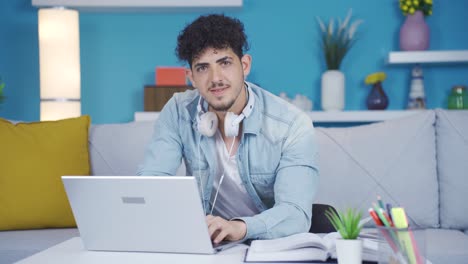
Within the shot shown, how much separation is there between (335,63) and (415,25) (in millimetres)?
486

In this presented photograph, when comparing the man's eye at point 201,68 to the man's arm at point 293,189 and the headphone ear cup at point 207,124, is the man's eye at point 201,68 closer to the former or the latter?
the headphone ear cup at point 207,124

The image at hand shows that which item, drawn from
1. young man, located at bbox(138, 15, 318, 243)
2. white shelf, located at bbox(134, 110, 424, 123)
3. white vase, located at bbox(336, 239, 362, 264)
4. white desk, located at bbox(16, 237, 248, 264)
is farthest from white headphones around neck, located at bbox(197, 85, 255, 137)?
white shelf, located at bbox(134, 110, 424, 123)

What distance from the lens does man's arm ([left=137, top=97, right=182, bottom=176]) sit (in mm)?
1755

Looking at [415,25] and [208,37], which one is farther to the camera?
[415,25]

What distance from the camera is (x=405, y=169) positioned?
2330mm

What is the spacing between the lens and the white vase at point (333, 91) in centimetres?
334

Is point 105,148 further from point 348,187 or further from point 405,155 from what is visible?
point 405,155

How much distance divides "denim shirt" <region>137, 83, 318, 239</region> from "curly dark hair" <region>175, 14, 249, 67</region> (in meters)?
0.19

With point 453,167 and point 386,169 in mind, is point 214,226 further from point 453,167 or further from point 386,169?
point 453,167

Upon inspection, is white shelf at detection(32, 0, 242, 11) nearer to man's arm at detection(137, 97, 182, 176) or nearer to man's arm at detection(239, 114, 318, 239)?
man's arm at detection(137, 97, 182, 176)


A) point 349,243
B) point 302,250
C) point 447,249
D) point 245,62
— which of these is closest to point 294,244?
point 302,250

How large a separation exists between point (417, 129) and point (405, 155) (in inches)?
4.7

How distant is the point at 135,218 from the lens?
116 centimetres

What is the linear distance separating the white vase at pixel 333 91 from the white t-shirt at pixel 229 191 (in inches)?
64.2
